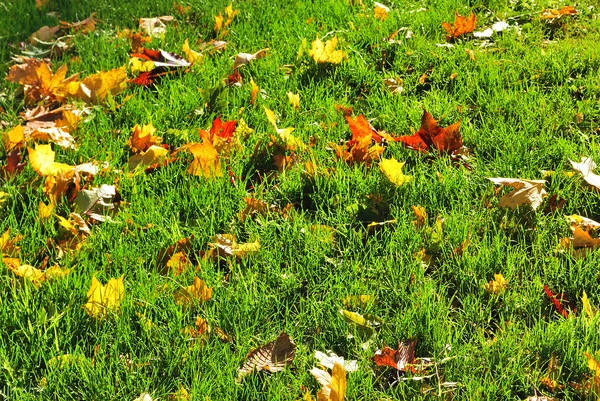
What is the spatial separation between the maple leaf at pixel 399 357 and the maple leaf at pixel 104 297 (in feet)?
2.54

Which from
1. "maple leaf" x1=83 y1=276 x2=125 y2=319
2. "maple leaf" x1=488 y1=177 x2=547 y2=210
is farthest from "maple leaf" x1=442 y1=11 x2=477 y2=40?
"maple leaf" x1=83 y1=276 x2=125 y2=319

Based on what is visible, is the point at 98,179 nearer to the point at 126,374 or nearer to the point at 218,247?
the point at 218,247

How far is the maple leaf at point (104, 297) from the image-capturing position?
6.66 ft

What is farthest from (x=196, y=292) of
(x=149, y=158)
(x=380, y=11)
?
(x=380, y=11)

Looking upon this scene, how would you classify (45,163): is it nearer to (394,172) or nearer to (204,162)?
(204,162)

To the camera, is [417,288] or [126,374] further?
[417,288]

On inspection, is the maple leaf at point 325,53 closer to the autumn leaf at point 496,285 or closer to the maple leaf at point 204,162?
the maple leaf at point 204,162

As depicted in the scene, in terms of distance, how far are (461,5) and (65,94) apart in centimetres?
235

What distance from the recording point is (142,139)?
2.85 meters

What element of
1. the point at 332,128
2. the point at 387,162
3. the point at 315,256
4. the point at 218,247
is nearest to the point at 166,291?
the point at 218,247

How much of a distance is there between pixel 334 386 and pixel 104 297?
2.46 feet

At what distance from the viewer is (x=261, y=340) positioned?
2010 millimetres

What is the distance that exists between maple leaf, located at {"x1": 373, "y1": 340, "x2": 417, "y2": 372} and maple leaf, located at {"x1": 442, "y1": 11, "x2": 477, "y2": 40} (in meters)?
2.36

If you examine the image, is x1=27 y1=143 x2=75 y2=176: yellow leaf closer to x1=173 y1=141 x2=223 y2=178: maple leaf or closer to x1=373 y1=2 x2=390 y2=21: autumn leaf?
x1=173 y1=141 x2=223 y2=178: maple leaf
